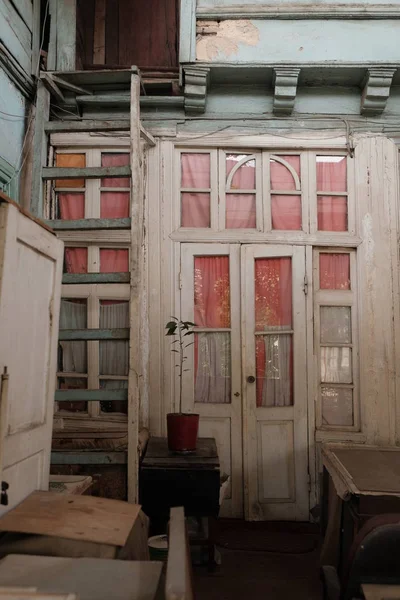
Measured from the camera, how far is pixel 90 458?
12.0ft

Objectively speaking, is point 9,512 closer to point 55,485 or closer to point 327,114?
point 55,485

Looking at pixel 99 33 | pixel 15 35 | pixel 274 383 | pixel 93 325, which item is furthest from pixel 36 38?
pixel 274 383

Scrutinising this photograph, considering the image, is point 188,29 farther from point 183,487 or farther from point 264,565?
point 264,565

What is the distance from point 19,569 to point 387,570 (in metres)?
1.45

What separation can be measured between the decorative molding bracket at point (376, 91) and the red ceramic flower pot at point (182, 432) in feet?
9.99

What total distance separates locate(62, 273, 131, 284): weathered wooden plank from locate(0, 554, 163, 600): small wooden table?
219 cm

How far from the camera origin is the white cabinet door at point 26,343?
1948 mm

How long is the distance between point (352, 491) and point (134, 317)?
1.81m

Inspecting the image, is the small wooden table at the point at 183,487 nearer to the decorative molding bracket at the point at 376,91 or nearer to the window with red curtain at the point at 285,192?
the window with red curtain at the point at 285,192

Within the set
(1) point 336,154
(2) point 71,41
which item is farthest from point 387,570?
(2) point 71,41

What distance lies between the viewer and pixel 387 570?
216 cm

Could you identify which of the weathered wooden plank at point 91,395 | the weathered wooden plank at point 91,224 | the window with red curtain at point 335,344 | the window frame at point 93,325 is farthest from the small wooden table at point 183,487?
the weathered wooden plank at point 91,224

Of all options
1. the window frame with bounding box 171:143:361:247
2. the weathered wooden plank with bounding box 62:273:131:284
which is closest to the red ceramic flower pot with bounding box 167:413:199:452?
the weathered wooden plank with bounding box 62:273:131:284

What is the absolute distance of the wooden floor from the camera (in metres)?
3.22
